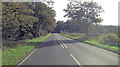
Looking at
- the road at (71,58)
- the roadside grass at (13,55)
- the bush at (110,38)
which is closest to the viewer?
the road at (71,58)

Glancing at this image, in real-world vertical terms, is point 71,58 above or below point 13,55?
below

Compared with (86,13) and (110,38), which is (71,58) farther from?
(86,13)

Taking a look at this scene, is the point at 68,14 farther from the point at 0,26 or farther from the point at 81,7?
the point at 0,26

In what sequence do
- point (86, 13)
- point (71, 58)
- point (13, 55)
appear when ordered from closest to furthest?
point (71, 58), point (13, 55), point (86, 13)

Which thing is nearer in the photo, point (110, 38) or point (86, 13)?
point (110, 38)

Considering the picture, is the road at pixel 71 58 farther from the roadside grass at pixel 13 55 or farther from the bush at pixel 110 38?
the bush at pixel 110 38

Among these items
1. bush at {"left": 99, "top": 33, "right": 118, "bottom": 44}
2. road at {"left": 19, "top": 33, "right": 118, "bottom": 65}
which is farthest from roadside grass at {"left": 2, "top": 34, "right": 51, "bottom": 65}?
bush at {"left": 99, "top": 33, "right": 118, "bottom": 44}

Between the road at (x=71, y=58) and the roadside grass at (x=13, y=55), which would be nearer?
the road at (x=71, y=58)

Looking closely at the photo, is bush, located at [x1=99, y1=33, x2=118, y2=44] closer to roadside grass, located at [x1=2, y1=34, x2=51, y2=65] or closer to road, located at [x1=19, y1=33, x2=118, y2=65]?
road, located at [x1=19, y1=33, x2=118, y2=65]

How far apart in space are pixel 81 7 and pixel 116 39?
858 inches

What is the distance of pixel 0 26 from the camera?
15.2 m

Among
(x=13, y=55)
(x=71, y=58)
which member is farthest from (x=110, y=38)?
(x=13, y=55)

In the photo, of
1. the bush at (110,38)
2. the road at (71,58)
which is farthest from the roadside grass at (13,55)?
the bush at (110,38)

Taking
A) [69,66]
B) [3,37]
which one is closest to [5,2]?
[3,37]
